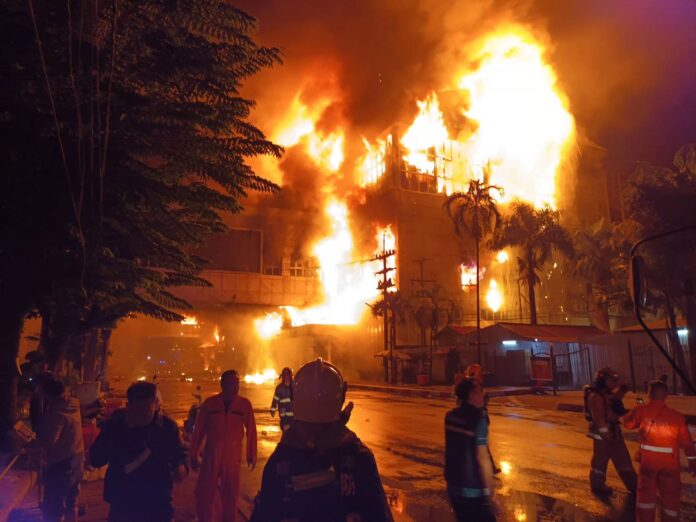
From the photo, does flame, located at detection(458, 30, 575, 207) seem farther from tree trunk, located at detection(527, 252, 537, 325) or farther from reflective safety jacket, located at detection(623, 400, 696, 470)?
reflective safety jacket, located at detection(623, 400, 696, 470)

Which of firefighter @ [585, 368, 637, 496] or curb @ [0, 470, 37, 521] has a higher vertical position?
firefighter @ [585, 368, 637, 496]

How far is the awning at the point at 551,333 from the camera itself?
29.7 metres

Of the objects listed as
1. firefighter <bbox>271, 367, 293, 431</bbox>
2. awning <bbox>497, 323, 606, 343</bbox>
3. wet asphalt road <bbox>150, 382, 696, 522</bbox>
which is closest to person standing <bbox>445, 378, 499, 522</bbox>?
wet asphalt road <bbox>150, 382, 696, 522</bbox>

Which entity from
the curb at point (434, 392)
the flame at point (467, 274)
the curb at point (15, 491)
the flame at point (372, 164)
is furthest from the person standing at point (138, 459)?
the flame at point (372, 164)

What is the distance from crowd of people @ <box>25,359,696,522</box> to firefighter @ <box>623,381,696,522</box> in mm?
10

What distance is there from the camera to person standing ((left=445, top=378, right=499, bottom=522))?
169 inches

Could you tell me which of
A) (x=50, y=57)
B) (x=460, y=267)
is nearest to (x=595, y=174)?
(x=460, y=267)

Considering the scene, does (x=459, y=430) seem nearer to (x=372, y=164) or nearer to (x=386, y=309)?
(x=386, y=309)

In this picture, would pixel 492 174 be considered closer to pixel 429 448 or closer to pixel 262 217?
pixel 262 217

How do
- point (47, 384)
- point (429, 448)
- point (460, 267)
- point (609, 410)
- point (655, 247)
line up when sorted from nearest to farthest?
point (47, 384) → point (609, 410) → point (429, 448) → point (655, 247) → point (460, 267)

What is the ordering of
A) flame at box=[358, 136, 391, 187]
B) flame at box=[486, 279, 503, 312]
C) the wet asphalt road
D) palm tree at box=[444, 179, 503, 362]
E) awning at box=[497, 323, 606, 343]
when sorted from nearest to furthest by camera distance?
the wet asphalt road → palm tree at box=[444, 179, 503, 362] → awning at box=[497, 323, 606, 343] → flame at box=[486, 279, 503, 312] → flame at box=[358, 136, 391, 187]

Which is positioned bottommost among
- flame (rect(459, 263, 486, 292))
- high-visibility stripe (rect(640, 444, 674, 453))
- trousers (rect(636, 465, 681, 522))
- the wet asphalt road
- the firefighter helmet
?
the wet asphalt road

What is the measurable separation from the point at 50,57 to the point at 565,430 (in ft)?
46.4

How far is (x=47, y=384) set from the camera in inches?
203
